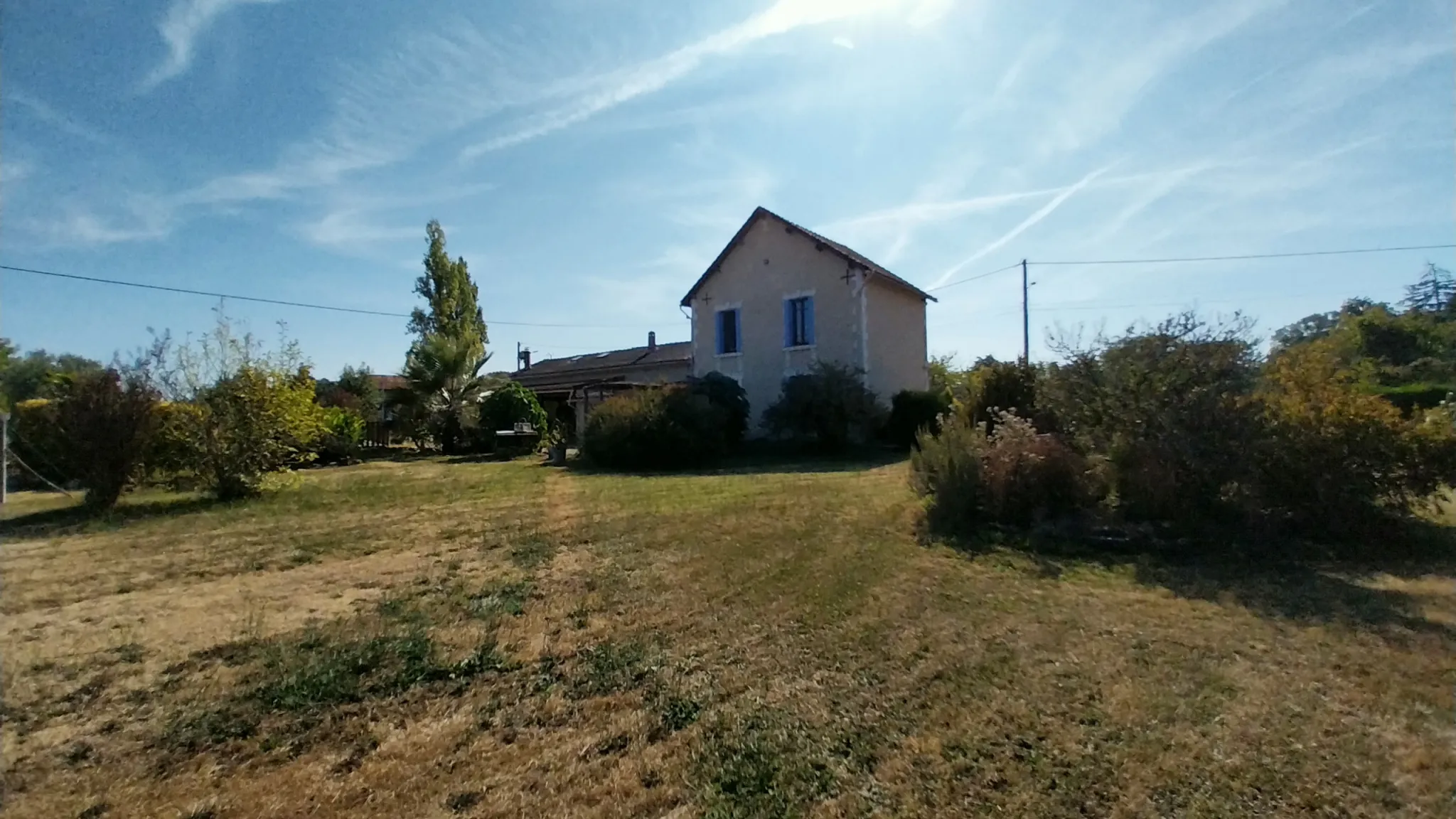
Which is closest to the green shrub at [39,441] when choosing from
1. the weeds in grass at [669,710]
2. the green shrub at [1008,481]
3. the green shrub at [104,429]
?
the green shrub at [104,429]

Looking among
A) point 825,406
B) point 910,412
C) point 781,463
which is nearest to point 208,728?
point 781,463

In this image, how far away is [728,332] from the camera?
23.7 metres

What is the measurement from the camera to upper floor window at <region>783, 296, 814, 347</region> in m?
21.9

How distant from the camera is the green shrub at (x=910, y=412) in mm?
19859

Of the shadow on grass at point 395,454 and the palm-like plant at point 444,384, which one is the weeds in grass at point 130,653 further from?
the palm-like plant at point 444,384

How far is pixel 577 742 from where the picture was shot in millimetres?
3232

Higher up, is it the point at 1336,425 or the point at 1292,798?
the point at 1336,425

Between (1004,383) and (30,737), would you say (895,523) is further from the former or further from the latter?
(30,737)

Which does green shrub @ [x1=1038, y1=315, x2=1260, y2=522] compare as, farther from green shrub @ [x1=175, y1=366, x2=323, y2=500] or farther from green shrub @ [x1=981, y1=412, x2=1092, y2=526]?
green shrub @ [x1=175, y1=366, x2=323, y2=500]

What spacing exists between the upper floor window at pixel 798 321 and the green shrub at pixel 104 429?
52.0ft

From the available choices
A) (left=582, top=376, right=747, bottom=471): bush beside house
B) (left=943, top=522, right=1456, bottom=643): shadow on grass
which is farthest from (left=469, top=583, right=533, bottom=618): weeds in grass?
(left=582, top=376, right=747, bottom=471): bush beside house

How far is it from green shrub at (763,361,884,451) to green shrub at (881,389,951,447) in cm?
105

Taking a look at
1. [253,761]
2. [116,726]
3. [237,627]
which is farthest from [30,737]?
[237,627]

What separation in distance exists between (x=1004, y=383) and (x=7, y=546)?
1256 centimetres
